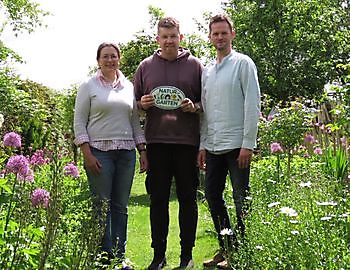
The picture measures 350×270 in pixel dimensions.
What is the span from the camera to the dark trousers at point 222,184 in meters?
4.15

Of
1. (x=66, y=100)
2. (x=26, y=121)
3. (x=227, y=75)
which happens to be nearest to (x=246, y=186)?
(x=227, y=75)

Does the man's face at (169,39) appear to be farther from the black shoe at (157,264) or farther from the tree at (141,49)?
the tree at (141,49)

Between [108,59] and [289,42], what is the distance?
14.2m

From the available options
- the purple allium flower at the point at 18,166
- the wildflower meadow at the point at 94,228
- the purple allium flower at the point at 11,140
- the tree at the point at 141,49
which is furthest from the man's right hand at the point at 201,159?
the tree at the point at 141,49

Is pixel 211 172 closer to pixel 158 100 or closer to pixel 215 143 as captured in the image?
pixel 215 143

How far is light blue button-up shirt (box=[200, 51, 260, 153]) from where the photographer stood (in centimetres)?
403

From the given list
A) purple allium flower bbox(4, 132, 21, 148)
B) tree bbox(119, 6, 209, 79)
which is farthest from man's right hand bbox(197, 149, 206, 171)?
tree bbox(119, 6, 209, 79)

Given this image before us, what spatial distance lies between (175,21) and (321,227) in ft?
6.03

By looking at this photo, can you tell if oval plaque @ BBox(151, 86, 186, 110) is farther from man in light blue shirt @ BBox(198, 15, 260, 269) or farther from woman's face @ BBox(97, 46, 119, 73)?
woman's face @ BBox(97, 46, 119, 73)

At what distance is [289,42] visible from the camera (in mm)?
17438

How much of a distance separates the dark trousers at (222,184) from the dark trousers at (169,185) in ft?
0.48

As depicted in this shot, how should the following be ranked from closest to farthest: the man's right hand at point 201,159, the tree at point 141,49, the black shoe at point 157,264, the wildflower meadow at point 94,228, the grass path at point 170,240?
the wildflower meadow at point 94,228 → the man's right hand at point 201,159 → the black shoe at point 157,264 → the grass path at point 170,240 → the tree at point 141,49

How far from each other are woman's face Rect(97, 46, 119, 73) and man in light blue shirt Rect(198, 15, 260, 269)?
0.70 meters

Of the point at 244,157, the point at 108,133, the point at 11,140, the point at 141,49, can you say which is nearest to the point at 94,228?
the point at 11,140
